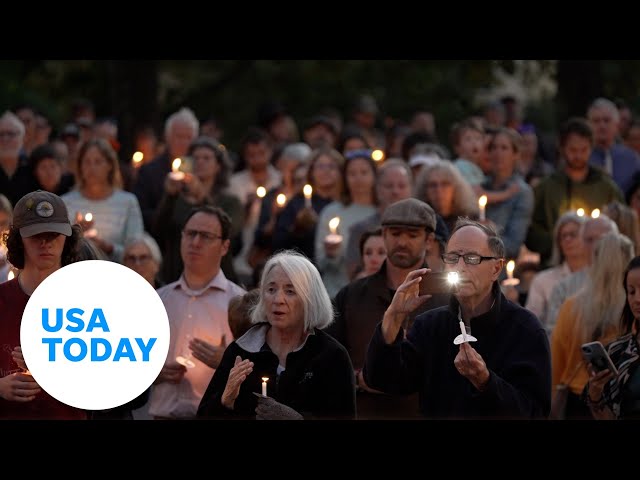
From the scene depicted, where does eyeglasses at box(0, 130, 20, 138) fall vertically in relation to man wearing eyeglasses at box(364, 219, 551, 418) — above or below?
above

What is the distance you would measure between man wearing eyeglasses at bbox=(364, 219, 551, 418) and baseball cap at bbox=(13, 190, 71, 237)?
5.18ft

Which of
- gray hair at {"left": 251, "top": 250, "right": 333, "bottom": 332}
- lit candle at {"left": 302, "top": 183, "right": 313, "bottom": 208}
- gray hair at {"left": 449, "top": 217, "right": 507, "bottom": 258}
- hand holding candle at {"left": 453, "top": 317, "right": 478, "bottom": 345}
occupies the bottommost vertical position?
hand holding candle at {"left": 453, "top": 317, "right": 478, "bottom": 345}

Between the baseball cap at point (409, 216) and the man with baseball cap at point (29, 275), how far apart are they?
1.77m

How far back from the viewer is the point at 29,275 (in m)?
8.85

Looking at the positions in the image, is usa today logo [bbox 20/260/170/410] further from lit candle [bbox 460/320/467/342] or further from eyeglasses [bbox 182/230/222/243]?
eyeglasses [bbox 182/230/222/243]

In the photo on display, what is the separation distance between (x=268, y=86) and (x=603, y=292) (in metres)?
19.4

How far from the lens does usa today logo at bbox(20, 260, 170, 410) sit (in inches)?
320

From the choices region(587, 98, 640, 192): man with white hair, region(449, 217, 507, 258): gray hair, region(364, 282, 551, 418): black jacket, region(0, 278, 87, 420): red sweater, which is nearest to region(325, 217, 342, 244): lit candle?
region(587, 98, 640, 192): man with white hair

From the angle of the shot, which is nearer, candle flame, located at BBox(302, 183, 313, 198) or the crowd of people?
the crowd of people

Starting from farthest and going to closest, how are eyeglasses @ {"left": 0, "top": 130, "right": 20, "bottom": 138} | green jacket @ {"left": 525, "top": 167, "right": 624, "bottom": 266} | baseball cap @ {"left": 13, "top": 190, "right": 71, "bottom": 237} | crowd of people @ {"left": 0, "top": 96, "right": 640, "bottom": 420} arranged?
eyeglasses @ {"left": 0, "top": 130, "right": 20, "bottom": 138}
green jacket @ {"left": 525, "top": 167, "right": 624, "bottom": 266}
baseball cap @ {"left": 13, "top": 190, "right": 71, "bottom": 237}
crowd of people @ {"left": 0, "top": 96, "right": 640, "bottom": 420}

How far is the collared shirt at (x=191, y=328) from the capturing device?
33.7ft

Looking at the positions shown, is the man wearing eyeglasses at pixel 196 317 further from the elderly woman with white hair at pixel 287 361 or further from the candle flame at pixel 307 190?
the candle flame at pixel 307 190

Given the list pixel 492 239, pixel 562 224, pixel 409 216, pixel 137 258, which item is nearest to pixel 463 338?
pixel 492 239

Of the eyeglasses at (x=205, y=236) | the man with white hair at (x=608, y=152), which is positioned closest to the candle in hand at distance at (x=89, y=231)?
the eyeglasses at (x=205, y=236)
